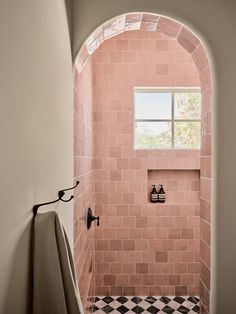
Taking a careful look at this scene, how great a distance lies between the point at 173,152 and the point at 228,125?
171cm

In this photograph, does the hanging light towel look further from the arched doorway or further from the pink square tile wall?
the pink square tile wall

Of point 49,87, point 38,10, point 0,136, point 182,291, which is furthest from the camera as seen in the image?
point 182,291

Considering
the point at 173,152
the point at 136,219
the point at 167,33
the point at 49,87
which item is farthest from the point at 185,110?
the point at 49,87

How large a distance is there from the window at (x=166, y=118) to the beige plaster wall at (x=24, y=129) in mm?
2212

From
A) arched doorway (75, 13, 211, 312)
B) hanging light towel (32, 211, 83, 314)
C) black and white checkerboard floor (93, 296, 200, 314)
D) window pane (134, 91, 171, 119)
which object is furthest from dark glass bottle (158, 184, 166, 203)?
hanging light towel (32, 211, 83, 314)

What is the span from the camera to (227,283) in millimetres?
1504

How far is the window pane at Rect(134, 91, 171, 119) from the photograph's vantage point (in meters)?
3.34

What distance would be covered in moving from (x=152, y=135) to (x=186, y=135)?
1.28 feet

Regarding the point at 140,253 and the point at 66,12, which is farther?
the point at 140,253

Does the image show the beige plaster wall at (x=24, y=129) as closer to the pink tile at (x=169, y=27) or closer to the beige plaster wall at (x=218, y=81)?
the beige plaster wall at (x=218, y=81)

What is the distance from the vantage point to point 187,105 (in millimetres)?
3348

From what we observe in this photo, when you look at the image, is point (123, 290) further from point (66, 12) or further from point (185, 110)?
point (66, 12)

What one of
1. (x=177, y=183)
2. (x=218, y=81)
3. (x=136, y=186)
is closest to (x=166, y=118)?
(x=177, y=183)

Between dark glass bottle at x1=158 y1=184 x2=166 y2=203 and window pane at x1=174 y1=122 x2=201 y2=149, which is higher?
window pane at x1=174 y1=122 x2=201 y2=149
